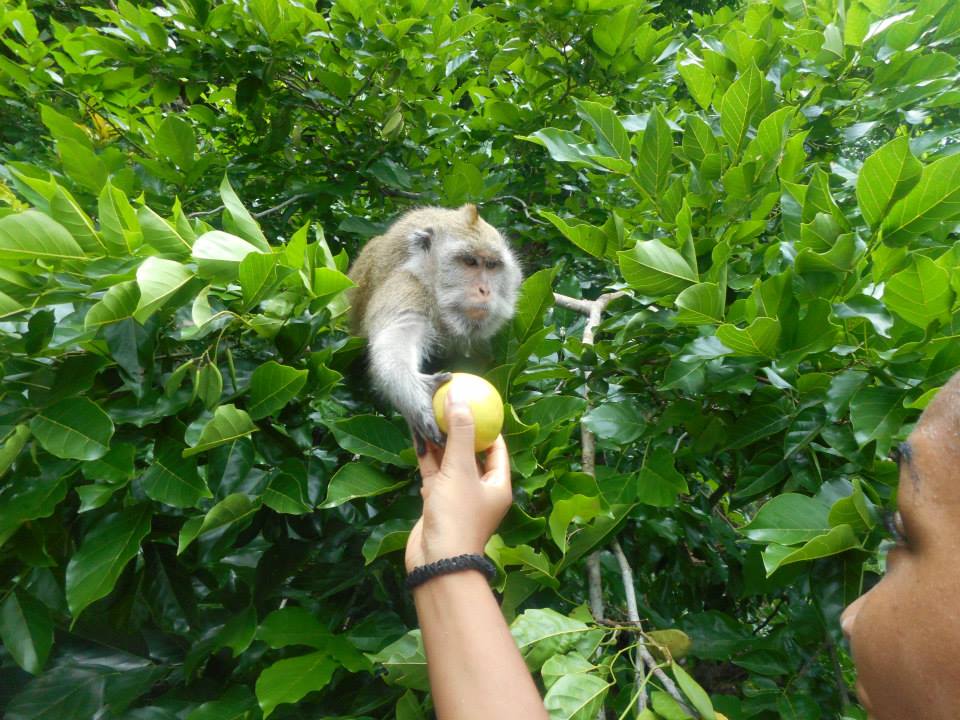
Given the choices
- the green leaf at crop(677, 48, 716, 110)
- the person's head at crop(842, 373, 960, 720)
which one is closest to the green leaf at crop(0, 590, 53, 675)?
the person's head at crop(842, 373, 960, 720)

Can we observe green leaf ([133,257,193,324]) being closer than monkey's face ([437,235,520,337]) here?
Yes

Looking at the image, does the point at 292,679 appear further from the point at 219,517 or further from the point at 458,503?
the point at 458,503

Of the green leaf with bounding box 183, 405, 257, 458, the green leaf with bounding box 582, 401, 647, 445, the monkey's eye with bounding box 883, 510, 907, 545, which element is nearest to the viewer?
the monkey's eye with bounding box 883, 510, 907, 545

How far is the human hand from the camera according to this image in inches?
54.4

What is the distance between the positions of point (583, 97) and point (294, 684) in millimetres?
2937

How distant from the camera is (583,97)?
3.33 m

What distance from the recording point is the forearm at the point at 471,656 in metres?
1.19

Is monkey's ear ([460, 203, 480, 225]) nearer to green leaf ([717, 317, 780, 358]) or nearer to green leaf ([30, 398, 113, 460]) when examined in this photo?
green leaf ([717, 317, 780, 358])

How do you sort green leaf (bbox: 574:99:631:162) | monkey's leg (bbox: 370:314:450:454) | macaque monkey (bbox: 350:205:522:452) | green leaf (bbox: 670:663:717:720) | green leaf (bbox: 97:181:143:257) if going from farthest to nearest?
macaque monkey (bbox: 350:205:522:452), monkey's leg (bbox: 370:314:450:454), green leaf (bbox: 574:99:631:162), green leaf (bbox: 97:181:143:257), green leaf (bbox: 670:663:717:720)

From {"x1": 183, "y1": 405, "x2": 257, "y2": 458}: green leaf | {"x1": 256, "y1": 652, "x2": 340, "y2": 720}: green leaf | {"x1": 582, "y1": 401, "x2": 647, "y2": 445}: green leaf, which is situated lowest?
{"x1": 256, "y1": 652, "x2": 340, "y2": 720}: green leaf

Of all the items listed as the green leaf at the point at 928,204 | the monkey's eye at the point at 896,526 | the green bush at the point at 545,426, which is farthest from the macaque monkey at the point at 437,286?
the monkey's eye at the point at 896,526

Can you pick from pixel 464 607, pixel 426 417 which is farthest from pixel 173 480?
pixel 426 417

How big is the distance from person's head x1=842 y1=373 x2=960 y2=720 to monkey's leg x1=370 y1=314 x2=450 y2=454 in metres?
1.18

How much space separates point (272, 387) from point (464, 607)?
0.70 metres
